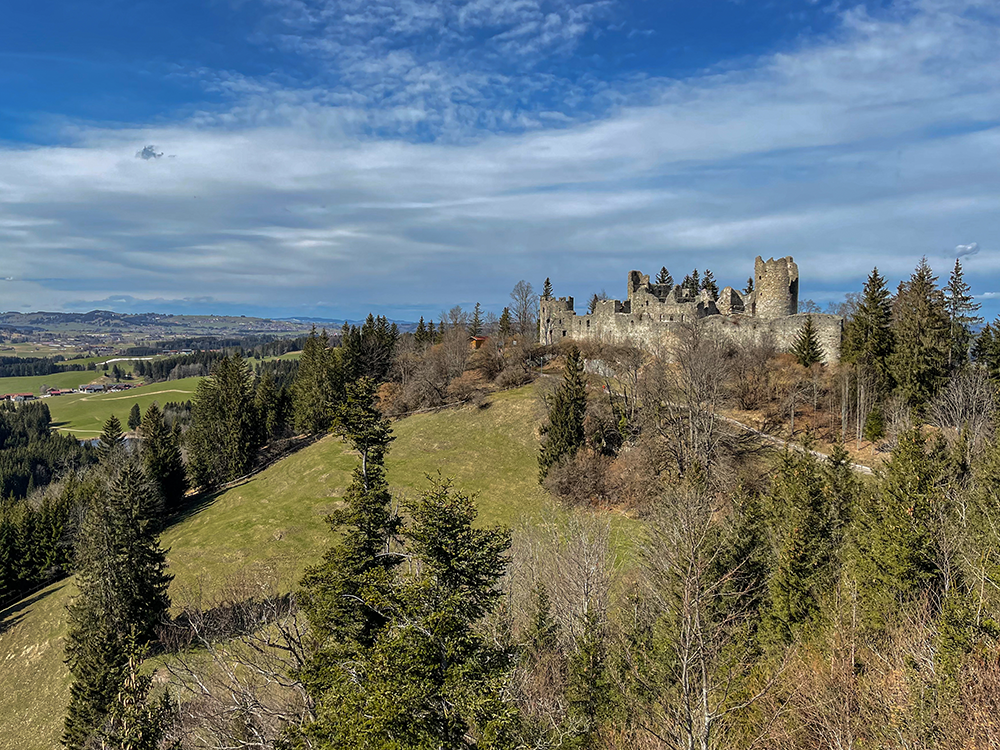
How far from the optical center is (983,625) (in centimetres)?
1606

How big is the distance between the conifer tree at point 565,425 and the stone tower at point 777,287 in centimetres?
2217

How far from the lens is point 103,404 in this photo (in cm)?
17825

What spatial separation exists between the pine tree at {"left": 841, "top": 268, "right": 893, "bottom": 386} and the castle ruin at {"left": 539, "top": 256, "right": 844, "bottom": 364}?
10.1 ft

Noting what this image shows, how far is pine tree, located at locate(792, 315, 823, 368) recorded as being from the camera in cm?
5300

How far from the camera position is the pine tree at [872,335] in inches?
1863

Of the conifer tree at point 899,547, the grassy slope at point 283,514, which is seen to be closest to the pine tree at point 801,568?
A: the conifer tree at point 899,547

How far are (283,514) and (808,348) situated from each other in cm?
4978

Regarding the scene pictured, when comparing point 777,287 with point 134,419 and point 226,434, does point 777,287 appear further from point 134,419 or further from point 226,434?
point 134,419

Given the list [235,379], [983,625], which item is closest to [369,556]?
[983,625]

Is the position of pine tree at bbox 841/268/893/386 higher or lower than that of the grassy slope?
higher

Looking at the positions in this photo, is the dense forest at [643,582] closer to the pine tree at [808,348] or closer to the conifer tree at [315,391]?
the pine tree at [808,348]

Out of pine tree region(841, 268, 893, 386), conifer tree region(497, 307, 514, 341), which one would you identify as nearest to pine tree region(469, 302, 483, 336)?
conifer tree region(497, 307, 514, 341)

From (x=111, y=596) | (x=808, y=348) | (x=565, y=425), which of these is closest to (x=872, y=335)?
(x=808, y=348)

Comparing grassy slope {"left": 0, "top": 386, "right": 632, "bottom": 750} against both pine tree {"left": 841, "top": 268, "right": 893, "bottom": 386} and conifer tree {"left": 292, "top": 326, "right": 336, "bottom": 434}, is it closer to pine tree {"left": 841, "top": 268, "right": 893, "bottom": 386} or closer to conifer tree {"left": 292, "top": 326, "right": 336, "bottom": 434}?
conifer tree {"left": 292, "top": 326, "right": 336, "bottom": 434}
